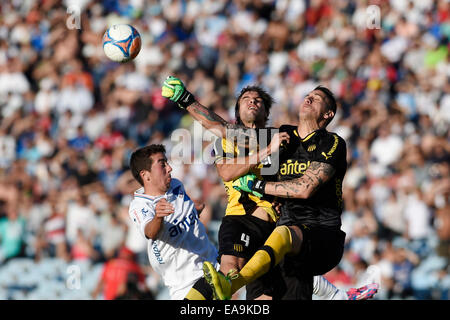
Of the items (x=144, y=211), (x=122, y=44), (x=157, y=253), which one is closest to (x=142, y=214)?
(x=144, y=211)

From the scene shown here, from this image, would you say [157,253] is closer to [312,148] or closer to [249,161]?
[249,161]

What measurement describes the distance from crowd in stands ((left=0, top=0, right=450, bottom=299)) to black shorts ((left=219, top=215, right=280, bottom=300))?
4.80m

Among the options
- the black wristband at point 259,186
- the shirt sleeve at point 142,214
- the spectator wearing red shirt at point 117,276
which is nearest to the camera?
the black wristband at point 259,186

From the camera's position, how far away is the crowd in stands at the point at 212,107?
13.0 metres

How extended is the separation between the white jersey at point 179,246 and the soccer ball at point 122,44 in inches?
61.7

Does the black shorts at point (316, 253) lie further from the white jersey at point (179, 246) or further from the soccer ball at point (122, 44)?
the soccer ball at point (122, 44)

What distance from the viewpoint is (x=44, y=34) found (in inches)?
699

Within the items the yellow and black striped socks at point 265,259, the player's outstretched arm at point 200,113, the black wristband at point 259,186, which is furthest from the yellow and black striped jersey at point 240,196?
the yellow and black striped socks at point 265,259

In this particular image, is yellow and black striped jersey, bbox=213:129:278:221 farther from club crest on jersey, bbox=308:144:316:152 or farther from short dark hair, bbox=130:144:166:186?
short dark hair, bbox=130:144:166:186

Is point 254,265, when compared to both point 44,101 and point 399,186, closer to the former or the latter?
point 399,186

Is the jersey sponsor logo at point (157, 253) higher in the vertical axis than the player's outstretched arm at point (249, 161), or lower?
lower

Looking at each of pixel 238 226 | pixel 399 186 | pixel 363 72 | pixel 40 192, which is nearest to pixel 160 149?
pixel 238 226

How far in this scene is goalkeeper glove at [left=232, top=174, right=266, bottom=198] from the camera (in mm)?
7039
